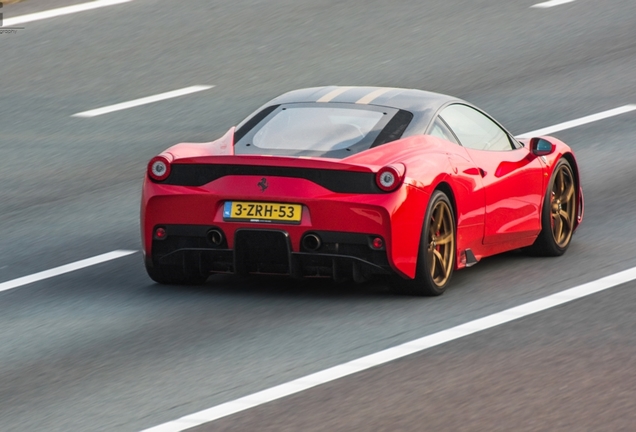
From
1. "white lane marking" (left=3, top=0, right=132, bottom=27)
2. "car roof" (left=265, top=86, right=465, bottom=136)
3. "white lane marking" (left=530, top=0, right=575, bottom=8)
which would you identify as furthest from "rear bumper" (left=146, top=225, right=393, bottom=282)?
"white lane marking" (left=530, top=0, right=575, bottom=8)

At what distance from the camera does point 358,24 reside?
19875 mm

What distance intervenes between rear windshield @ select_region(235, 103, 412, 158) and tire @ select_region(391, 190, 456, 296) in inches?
21.6

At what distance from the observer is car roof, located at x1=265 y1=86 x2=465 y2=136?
9547 millimetres

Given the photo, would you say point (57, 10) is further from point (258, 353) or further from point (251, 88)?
point (258, 353)

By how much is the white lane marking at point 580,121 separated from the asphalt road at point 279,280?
0.14 metres

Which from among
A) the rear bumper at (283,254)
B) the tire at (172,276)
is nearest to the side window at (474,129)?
the rear bumper at (283,254)

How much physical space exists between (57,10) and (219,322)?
12715 millimetres

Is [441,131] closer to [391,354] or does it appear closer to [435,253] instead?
[435,253]

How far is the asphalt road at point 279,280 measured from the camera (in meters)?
6.86

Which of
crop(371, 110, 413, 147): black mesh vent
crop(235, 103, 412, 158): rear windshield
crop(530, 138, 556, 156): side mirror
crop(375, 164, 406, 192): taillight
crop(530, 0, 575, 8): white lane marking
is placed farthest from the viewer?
crop(530, 0, 575, 8): white lane marking

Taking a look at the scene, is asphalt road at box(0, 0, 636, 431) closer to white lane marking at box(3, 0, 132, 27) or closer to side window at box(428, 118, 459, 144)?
white lane marking at box(3, 0, 132, 27)

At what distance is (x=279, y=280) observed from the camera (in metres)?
9.62

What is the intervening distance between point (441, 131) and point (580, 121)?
6690 mm

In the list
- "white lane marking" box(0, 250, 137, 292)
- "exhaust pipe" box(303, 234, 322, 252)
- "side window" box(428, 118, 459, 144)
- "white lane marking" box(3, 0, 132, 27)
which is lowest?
"white lane marking" box(0, 250, 137, 292)
